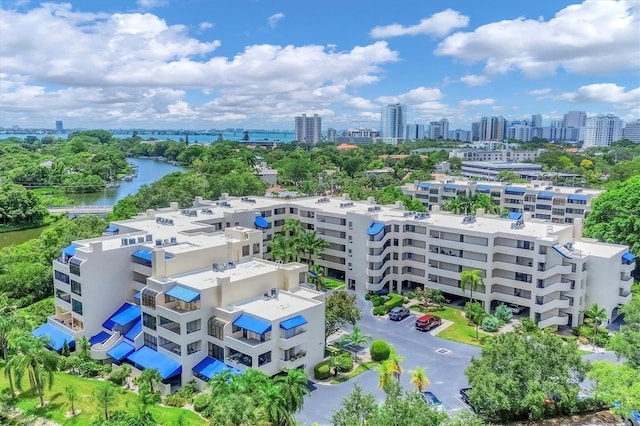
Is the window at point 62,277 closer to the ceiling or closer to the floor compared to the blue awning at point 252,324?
closer to the ceiling

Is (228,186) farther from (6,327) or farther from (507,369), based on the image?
(507,369)

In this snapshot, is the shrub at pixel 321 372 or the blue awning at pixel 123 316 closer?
the shrub at pixel 321 372

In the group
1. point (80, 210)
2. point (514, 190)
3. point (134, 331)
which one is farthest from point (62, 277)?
point (514, 190)

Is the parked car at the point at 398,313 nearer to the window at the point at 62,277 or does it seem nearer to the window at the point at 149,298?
the window at the point at 149,298

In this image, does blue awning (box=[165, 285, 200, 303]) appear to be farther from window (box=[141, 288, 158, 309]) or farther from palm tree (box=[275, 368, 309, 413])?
palm tree (box=[275, 368, 309, 413])

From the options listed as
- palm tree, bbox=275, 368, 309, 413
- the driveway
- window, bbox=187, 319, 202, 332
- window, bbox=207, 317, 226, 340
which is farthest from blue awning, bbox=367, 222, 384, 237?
palm tree, bbox=275, 368, 309, 413

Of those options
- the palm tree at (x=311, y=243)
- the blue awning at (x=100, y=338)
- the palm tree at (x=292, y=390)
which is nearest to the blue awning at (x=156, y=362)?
the blue awning at (x=100, y=338)
